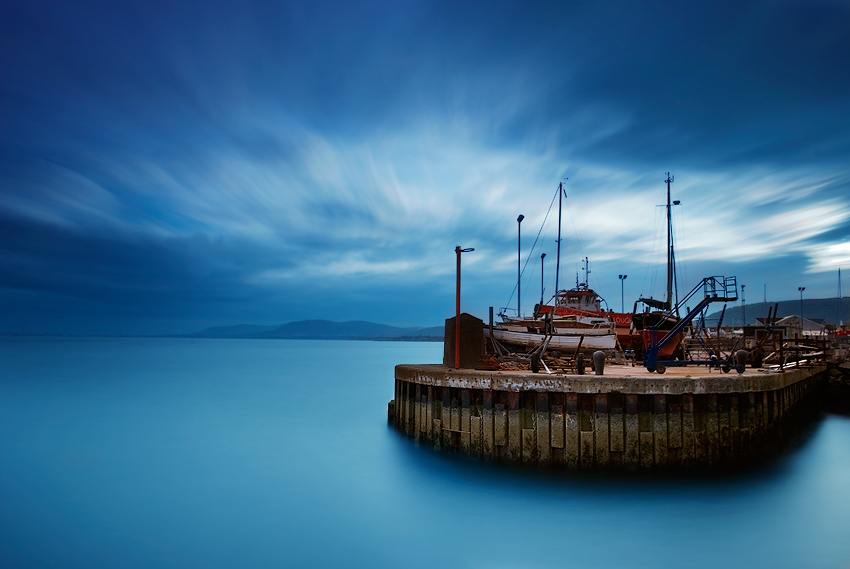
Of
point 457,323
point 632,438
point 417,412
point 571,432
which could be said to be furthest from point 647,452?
point 417,412

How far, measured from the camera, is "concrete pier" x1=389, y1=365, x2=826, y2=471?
12773 millimetres

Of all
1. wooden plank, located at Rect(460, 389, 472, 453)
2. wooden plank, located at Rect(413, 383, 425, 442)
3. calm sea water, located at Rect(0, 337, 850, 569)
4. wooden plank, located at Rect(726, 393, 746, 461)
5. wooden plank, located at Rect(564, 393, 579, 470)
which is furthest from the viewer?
wooden plank, located at Rect(413, 383, 425, 442)

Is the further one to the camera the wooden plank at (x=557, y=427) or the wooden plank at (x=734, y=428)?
the wooden plank at (x=734, y=428)

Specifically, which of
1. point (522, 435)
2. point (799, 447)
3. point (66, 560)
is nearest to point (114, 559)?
point (66, 560)

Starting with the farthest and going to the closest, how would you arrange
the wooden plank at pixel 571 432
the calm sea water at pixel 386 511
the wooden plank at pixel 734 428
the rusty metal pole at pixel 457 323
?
the rusty metal pole at pixel 457 323 → the wooden plank at pixel 734 428 → the wooden plank at pixel 571 432 → the calm sea water at pixel 386 511

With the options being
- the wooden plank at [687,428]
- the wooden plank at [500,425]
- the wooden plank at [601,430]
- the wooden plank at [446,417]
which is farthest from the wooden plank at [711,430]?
the wooden plank at [446,417]

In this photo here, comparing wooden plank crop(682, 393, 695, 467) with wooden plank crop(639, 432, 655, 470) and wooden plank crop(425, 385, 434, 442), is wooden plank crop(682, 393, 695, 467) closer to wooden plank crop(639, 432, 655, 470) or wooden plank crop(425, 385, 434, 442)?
wooden plank crop(639, 432, 655, 470)

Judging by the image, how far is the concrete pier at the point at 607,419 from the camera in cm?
1277

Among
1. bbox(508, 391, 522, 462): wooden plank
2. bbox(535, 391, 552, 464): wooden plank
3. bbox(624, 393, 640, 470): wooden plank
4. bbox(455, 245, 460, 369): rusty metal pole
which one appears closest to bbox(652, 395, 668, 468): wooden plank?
bbox(624, 393, 640, 470): wooden plank

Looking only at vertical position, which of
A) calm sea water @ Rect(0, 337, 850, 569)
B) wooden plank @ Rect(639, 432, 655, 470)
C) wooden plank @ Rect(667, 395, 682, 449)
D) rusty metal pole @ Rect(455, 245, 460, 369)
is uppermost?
rusty metal pole @ Rect(455, 245, 460, 369)

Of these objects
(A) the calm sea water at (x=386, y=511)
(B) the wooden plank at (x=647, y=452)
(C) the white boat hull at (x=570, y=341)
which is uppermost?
(C) the white boat hull at (x=570, y=341)

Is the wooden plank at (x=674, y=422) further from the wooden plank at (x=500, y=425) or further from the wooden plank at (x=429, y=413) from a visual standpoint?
the wooden plank at (x=429, y=413)

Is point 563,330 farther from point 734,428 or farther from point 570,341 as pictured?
point 734,428

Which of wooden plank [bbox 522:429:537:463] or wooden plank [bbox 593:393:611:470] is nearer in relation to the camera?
wooden plank [bbox 593:393:611:470]
